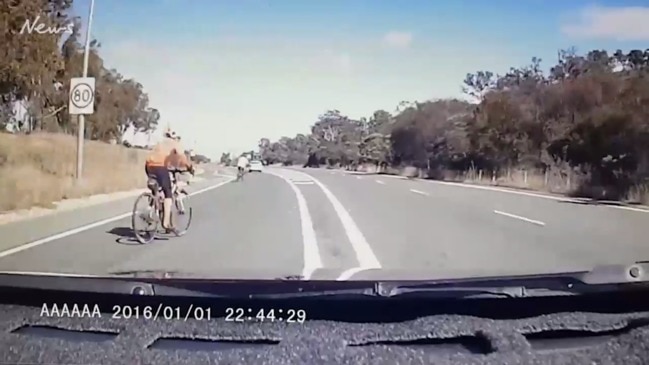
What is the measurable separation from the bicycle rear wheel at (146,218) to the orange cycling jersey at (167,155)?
17cm

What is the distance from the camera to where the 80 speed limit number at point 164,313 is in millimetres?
2404

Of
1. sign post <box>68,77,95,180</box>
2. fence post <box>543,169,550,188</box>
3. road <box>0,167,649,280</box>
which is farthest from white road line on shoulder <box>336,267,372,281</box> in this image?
fence post <box>543,169,550,188</box>

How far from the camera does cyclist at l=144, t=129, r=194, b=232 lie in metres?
2.83

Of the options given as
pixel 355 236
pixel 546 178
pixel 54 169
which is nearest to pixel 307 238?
pixel 355 236

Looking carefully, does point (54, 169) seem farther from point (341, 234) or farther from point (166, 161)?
point (341, 234)

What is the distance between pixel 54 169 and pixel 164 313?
105 centimetres

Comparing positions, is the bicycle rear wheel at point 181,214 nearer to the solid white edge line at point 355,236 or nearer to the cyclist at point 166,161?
the cyclist at point 166,161

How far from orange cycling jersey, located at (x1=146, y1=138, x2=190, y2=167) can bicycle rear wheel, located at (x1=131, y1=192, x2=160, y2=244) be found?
0.17m

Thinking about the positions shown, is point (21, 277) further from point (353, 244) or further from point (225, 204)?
point (353, 244)

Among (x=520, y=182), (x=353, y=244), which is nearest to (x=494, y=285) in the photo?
(x=353, y=244)

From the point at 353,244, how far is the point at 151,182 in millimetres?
930

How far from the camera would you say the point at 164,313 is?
241 centimetres

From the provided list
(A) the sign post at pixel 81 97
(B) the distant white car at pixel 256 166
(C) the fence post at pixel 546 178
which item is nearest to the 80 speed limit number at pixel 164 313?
(A) the sign post at pixel 81 97

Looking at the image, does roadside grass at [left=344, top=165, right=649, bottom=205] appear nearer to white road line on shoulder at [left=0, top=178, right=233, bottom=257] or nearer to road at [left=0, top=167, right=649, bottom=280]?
road at [left=0, top=167, right=649, bottom=280]
